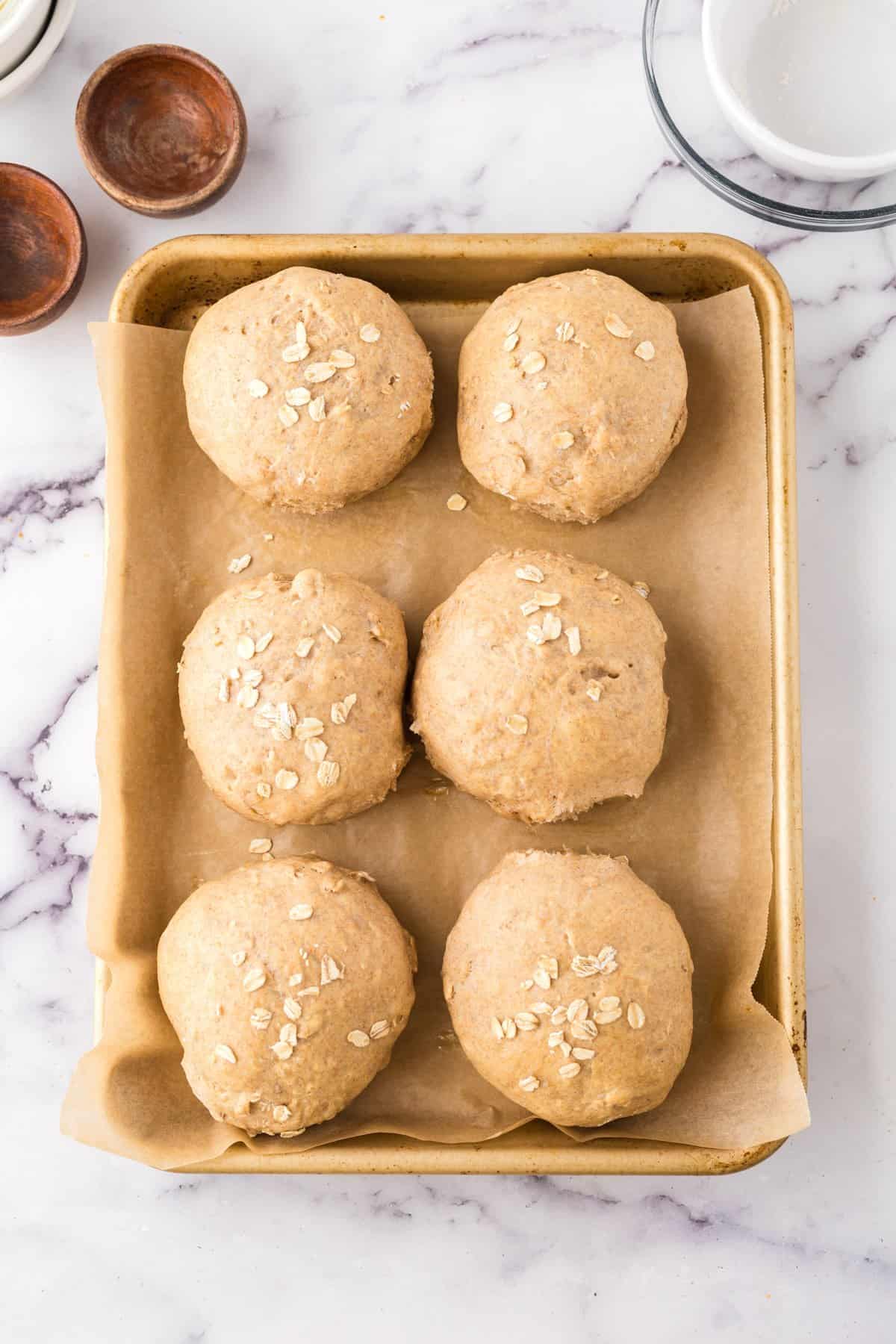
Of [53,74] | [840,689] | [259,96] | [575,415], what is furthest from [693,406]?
[53,74]

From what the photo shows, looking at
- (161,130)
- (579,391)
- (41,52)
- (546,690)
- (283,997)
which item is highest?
(41,52)

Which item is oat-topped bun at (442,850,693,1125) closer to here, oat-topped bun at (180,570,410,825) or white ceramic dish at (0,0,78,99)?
oat-topped bun at (180,570,410,825)

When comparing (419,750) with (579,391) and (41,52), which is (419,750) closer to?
(579,391)

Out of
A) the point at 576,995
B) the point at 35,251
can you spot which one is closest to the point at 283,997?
the point at 576,995

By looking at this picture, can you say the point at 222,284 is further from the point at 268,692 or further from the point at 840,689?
the point at 840,689

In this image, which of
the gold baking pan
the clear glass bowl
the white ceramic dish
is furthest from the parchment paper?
the white ceramic dish

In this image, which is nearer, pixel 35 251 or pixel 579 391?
pixel 579 391
